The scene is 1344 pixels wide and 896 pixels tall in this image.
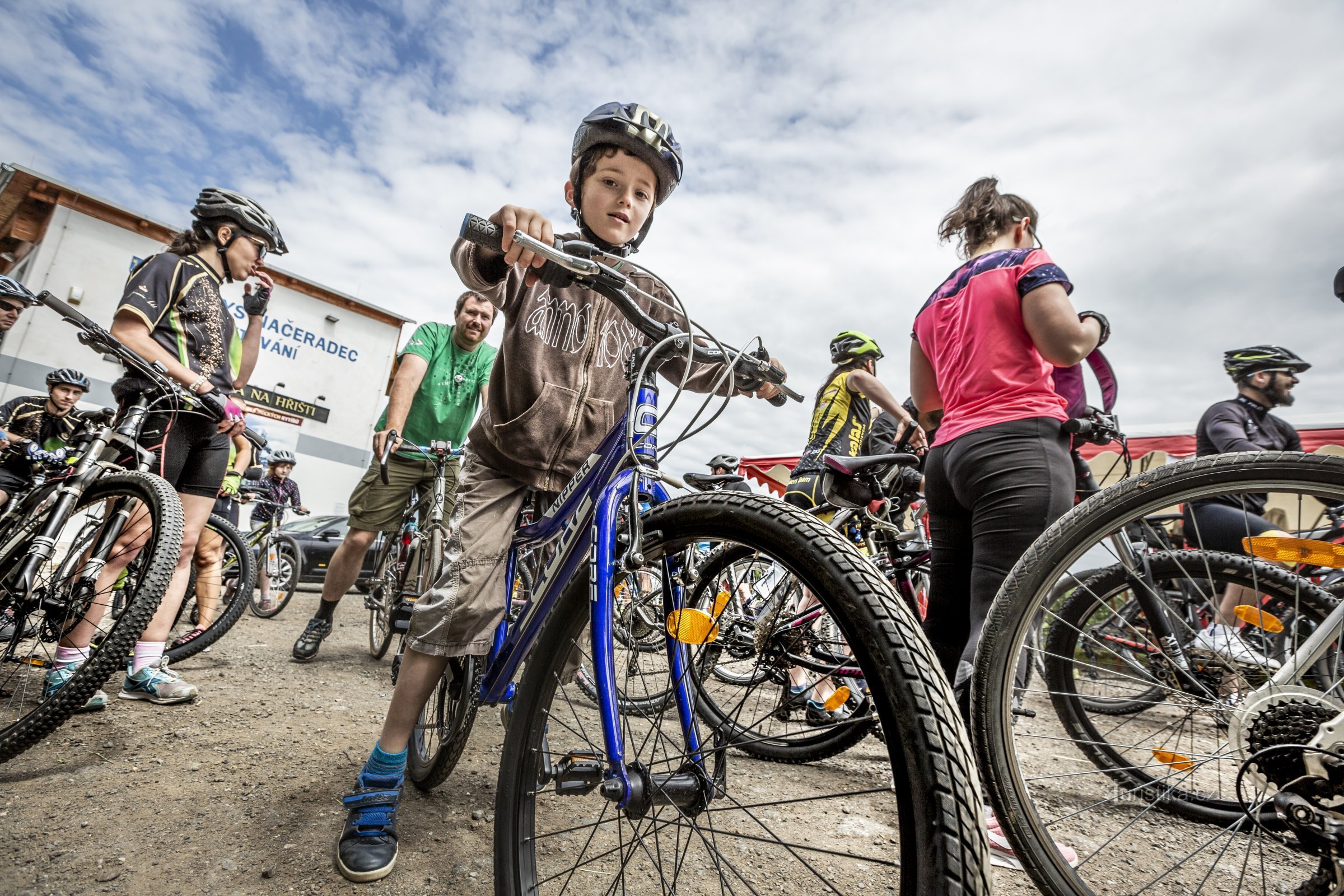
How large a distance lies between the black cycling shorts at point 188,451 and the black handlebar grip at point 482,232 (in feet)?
7.93

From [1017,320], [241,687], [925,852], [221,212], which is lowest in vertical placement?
[241,687]

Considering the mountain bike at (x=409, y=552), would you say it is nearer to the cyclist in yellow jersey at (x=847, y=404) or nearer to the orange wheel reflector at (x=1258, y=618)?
the cyclist in yellow jersey at (x=847, y=404)

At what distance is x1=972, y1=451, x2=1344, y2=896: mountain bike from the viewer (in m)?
1.15

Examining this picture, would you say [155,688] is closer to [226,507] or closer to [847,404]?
[226,507]

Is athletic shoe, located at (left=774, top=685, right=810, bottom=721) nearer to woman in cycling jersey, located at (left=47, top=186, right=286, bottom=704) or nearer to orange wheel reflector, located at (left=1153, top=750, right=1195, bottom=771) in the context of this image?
orange wheel reflector, located at (left=1153, top=750, right=1195, bottom=771)

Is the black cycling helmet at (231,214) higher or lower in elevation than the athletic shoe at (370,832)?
higher

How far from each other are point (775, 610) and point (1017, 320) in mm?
1403

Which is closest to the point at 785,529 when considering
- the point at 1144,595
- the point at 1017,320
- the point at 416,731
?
the point at 1144,595

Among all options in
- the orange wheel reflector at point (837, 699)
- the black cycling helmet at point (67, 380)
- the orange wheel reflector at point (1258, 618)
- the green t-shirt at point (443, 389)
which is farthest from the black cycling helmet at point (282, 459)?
the orange wheel reflector at point (1258, 618)

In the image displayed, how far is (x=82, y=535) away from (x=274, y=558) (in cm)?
471

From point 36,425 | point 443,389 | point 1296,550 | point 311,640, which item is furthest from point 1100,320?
point 36,425

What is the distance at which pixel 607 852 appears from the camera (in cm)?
145

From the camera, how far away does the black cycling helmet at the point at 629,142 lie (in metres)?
1.78

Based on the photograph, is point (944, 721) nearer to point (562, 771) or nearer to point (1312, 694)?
point (562, 771)
